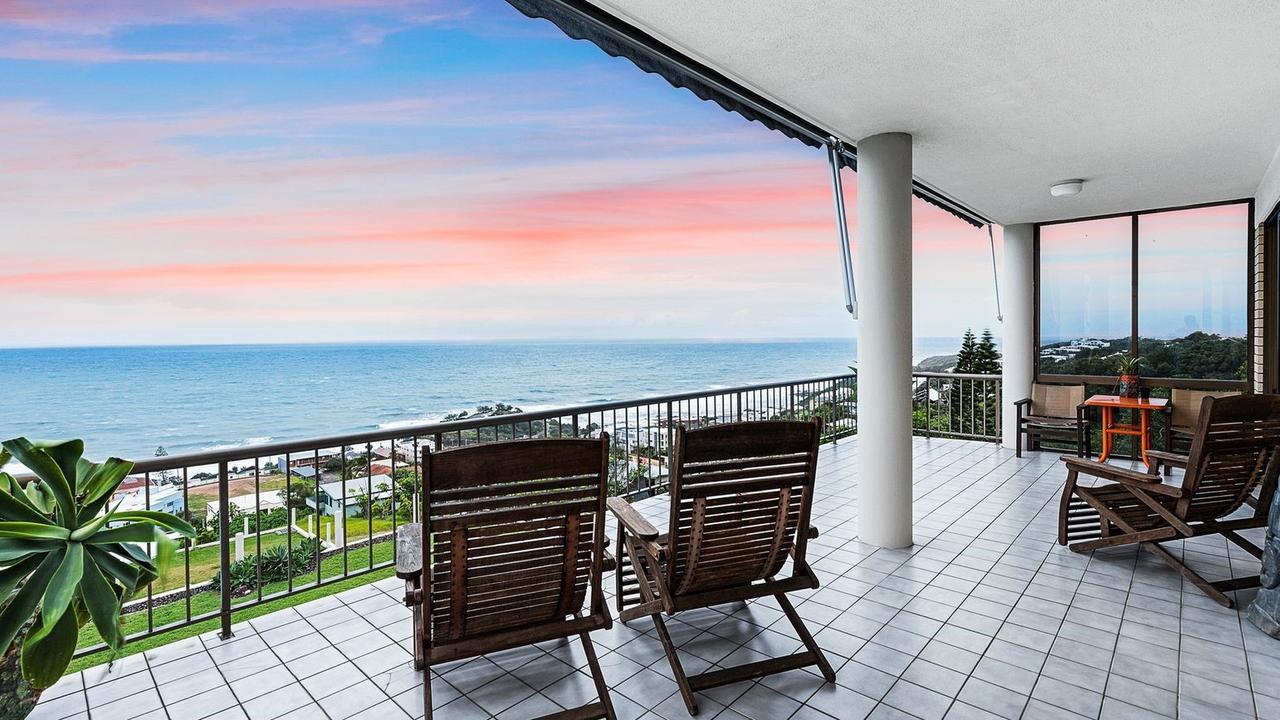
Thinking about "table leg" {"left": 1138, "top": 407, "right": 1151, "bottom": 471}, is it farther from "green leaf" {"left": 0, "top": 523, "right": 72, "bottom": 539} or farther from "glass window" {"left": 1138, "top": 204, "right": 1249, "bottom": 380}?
"green leaf" {"left": 0, "top": 523, "right": 72, "bottom": 539}

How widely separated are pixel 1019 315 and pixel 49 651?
858cm

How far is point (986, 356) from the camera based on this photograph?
14.4 m

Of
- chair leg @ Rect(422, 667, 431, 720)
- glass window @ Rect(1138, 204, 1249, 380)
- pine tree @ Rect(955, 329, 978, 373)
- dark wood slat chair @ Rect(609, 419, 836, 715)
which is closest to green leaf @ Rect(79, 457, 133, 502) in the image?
chair leg @ Rect(422, 667, 431, 720)

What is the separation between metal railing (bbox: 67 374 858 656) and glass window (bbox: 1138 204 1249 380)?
3.31 metres

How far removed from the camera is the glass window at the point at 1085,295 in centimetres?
688

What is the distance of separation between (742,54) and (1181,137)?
135 inches

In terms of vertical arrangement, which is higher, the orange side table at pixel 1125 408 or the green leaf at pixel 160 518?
the green leaf at pixel 160 518

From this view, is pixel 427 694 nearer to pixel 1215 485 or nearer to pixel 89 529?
pixel 89 529

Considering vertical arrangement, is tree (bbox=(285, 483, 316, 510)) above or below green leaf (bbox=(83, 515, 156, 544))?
below

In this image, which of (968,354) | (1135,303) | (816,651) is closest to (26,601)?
(816,651)

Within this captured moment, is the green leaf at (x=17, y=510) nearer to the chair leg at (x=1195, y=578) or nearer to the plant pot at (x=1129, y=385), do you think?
the chair leg at (x=1195, y=578)

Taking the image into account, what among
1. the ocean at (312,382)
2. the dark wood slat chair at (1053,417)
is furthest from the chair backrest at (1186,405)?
the ocean at (312,382)

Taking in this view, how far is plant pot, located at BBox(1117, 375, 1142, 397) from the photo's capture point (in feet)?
20.9

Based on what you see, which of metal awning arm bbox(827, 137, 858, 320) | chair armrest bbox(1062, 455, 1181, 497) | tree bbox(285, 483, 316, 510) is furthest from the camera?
tree bbox(285, 483, 316, 510)
